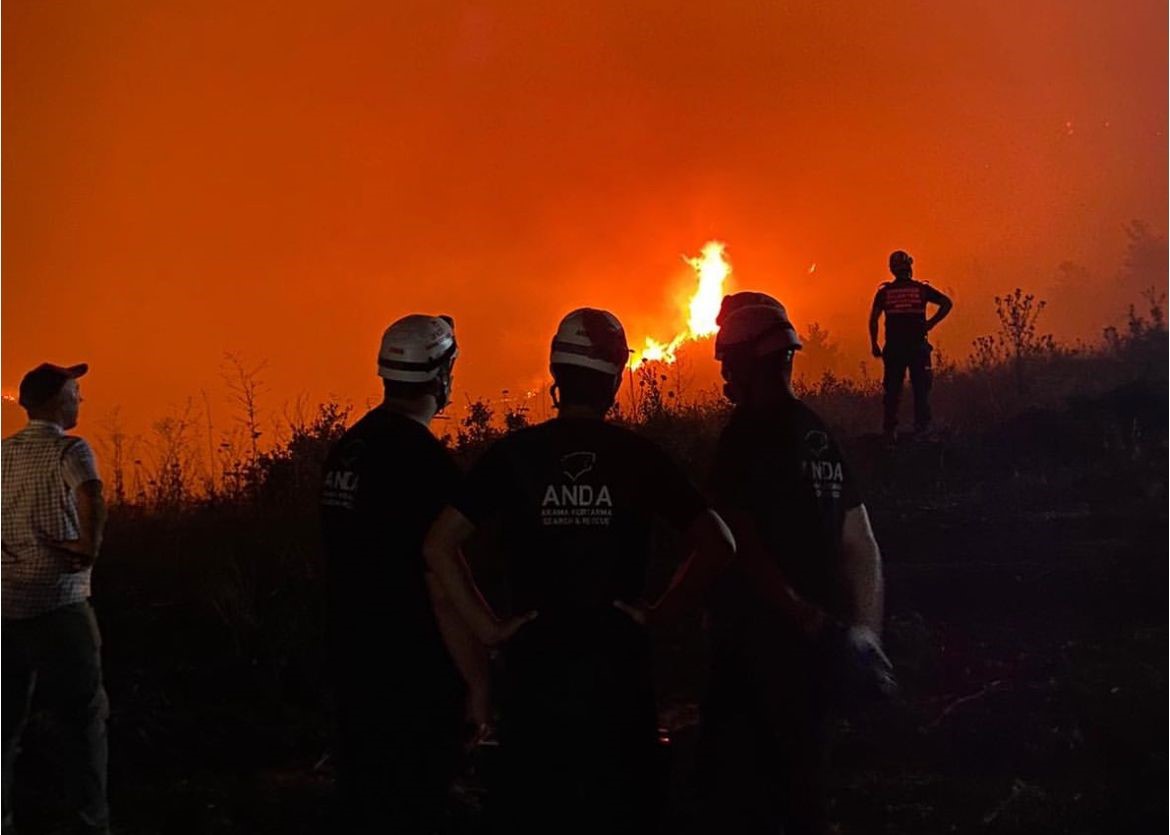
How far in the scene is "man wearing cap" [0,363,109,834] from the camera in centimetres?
416

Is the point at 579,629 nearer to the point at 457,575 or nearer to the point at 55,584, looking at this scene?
the point at 457,575

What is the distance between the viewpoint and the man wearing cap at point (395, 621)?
3.16 m

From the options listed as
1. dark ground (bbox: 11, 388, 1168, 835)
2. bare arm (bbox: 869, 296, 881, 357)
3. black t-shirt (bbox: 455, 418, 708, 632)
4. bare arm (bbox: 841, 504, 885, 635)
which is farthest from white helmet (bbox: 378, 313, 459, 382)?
bare arm (bbox: 869, 296, 881, 357)

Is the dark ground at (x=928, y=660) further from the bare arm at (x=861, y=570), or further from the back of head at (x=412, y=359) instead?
the back of head at (x=412, y=359)

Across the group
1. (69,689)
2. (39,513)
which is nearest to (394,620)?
(69,689)

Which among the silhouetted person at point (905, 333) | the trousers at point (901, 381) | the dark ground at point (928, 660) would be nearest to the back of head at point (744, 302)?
the dark ground at point (928, 660)

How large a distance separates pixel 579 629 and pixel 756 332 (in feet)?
3.79

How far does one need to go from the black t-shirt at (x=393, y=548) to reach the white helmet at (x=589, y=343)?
1.49ft

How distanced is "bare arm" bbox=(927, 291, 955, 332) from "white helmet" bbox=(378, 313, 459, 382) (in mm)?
2660

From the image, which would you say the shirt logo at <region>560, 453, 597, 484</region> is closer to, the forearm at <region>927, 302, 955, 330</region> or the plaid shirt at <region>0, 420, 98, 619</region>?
the plaid shirt at <region>0, 420, 98, 619</region>

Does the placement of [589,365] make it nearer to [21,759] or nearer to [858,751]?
[858,751]

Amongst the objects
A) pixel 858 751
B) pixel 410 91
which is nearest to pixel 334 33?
pixel 410 91

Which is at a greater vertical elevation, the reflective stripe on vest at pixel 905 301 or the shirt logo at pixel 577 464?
the reflective stripe on vest at pixel 905 301

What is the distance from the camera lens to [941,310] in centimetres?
520
